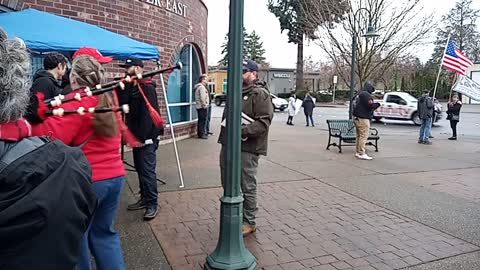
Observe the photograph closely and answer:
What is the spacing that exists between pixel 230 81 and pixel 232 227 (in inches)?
48.1

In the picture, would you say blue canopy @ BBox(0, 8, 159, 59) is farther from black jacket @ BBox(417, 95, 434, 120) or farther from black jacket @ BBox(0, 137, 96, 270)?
black jacket @ BBox(417, 95, 434, 120)

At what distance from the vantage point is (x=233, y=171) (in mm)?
3379

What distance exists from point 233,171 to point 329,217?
208cm

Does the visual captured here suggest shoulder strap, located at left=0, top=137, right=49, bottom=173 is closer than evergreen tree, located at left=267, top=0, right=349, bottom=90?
Yes

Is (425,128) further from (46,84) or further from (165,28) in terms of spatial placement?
(46,84)

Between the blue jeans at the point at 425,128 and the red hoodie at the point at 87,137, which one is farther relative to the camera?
the blue jeans at the point at 425,128

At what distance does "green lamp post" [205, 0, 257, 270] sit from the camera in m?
3.25

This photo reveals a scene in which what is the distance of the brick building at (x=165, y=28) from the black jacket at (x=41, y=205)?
4549mm

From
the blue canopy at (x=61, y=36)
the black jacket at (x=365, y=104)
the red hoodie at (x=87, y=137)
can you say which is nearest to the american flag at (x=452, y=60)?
the black jacket at (x=365, y=104)

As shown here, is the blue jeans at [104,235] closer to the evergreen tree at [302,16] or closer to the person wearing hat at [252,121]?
the person wearing hat at [252,121]

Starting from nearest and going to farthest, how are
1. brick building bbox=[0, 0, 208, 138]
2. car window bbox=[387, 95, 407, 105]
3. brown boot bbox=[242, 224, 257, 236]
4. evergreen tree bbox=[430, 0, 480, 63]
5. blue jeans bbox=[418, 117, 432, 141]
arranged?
brown boot bbox=[242, 224, 257, 236] < brick building bbox=[0, 0, 208, 138] < blue jeans bbox=[418, 117, 432, 141] < car window bbox=[387, 95, 407, 105] < evergreen tree bbox=[430, 0, 480, 63]

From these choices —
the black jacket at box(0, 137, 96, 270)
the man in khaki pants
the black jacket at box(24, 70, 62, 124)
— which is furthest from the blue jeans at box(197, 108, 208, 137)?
the black jacket at box(0, 137, 96, 270)

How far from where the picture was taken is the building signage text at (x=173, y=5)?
377 inches

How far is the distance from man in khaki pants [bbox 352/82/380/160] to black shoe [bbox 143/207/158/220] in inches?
230
